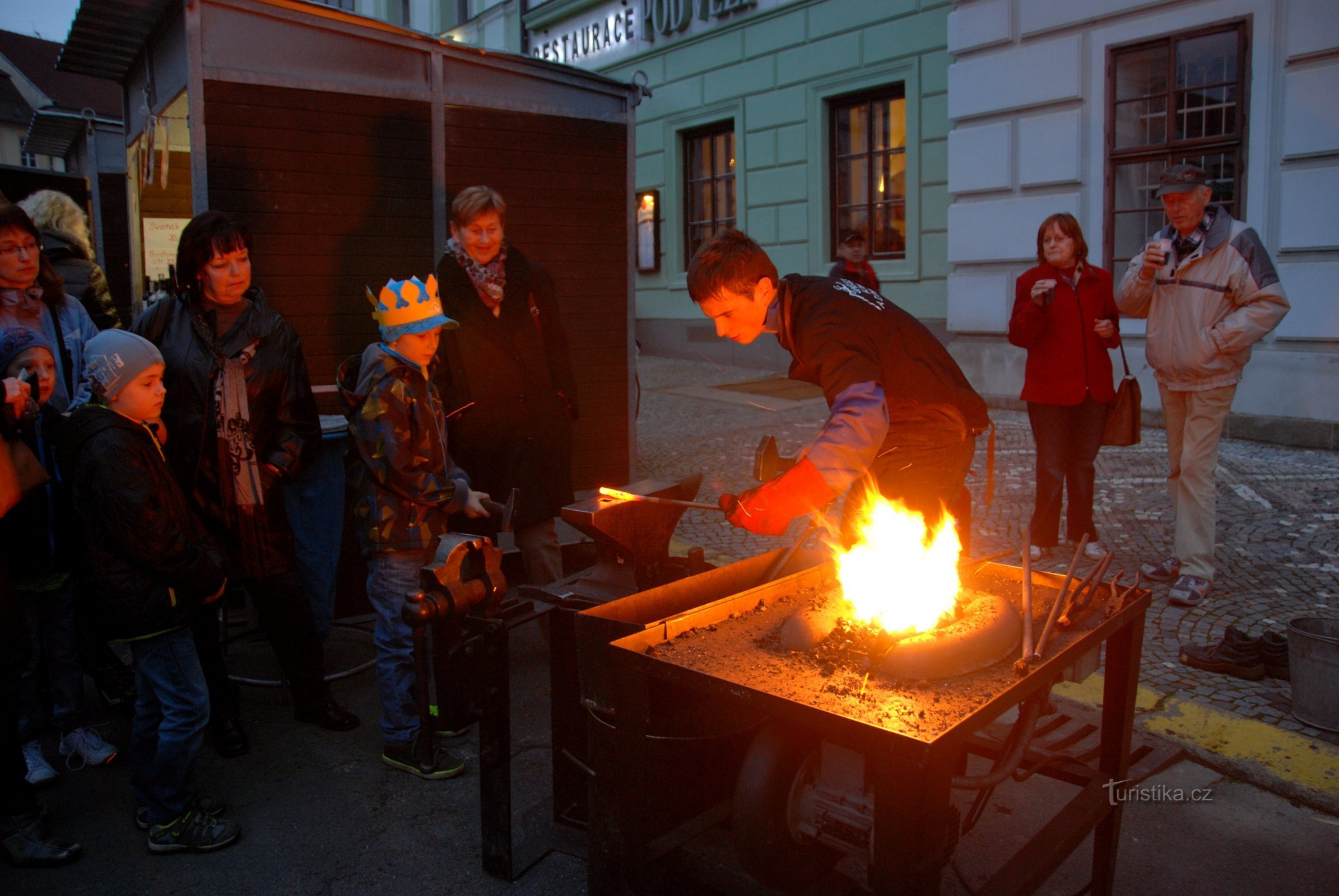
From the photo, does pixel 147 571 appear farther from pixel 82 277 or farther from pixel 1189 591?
pixel 1189 591

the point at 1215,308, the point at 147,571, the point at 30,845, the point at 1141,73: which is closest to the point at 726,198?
the point at 1141,73

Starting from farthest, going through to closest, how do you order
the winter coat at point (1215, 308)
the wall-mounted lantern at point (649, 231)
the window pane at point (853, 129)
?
the wall-mounted lantern at point (649, 231) < the window pane at point (853, 129) < the winter coat at point (1215, 308)

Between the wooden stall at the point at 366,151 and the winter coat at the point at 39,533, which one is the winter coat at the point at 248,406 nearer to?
the winter coat at the point at 39,533

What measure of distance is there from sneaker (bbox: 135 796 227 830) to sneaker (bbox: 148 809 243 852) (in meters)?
0.02

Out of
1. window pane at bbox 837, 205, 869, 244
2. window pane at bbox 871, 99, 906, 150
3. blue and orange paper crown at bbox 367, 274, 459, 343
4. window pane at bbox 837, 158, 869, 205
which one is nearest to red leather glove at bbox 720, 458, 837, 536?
blue and orange paper crown at bbox 367, 274, 459, 343

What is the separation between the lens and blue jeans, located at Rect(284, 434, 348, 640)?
4250 mm

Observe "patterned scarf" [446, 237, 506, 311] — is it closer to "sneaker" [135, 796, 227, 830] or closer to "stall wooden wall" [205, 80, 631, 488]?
"stall wooden wall" [205, 80, 631, 488]

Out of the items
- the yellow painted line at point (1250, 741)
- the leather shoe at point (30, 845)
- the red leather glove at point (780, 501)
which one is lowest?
the leather shoe at point (30, 845)

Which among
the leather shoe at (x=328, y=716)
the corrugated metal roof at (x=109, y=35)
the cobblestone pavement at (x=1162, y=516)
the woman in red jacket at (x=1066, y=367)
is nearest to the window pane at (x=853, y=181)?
the cobblestone pavement at (x=1162, y=516)

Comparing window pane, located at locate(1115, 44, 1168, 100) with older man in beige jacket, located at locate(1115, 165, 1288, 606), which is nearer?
older man in beige jacket, located at locate(1115, 165, 1288, 606)

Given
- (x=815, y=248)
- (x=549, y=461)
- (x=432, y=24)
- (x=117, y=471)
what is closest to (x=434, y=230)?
(x=549, y=461)

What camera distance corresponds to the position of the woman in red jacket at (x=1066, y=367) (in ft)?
17.5

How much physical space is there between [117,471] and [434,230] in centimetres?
275

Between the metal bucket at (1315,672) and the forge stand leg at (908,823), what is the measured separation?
2305 mm
